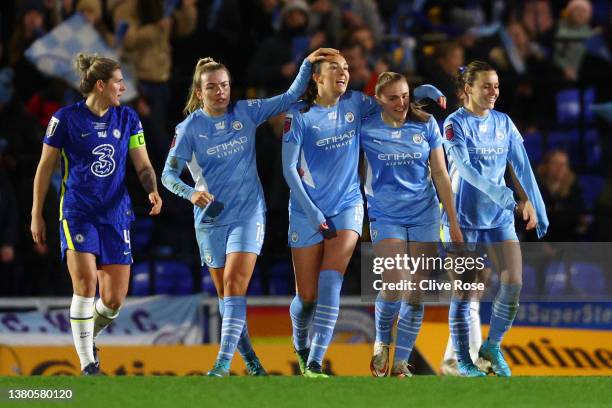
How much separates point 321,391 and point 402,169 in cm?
178

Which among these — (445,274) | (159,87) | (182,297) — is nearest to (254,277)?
(182,297)

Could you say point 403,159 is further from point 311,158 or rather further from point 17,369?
point 17,369

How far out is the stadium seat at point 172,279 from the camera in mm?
14469

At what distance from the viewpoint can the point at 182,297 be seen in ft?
46.5

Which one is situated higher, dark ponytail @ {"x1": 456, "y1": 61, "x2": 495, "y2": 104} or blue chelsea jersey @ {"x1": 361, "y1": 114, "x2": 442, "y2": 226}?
dark ponytail @ {"x1": 456, "y1": 61, "x2": 495, "y2": 104}

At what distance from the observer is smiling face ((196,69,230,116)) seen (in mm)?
10344

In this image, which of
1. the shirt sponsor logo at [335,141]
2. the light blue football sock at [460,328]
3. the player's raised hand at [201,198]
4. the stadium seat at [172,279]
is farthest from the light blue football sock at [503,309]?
the stadium seat at [172,279]

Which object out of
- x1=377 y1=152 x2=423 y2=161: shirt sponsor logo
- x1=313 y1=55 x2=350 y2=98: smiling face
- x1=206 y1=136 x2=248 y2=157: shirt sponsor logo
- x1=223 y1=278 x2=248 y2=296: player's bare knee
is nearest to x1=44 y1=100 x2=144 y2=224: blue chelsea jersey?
x1=206 y1=136 x2=248 y2=157: shirt sponsor logo

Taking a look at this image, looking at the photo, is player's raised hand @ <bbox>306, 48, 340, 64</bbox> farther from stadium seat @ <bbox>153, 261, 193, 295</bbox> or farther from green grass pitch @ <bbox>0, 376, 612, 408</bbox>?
stadium seat @ <bbox>153, 261, 193, 295</bbox>

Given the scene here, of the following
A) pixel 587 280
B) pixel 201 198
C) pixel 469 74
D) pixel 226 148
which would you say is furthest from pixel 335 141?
pixel 587 280

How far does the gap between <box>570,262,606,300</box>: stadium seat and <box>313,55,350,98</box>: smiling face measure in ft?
14.3

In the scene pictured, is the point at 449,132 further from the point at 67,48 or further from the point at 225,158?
the point at 67,48

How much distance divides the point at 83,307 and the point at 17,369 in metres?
3.78

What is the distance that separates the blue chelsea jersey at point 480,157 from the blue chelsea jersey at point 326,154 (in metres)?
0.80
